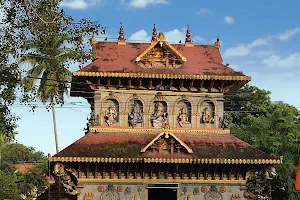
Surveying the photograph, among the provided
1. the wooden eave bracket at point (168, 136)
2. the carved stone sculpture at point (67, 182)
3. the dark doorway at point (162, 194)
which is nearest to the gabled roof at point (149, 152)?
the wooden eave bracket at point (168, 136)

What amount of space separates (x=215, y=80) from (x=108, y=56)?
5006 millimetres

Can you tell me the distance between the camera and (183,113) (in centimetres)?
2303

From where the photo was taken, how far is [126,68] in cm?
2280

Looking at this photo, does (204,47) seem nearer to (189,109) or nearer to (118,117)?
(189,109)

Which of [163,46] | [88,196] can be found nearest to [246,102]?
[163,46]

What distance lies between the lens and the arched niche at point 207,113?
905 inches

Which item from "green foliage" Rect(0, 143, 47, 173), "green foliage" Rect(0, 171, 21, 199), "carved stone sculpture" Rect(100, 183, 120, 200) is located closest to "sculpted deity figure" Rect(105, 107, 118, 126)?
"carved stone sculpture" Rect(100, 183, 120, 200)

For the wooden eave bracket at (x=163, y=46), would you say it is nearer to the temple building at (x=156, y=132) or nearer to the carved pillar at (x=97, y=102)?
the temple building at (x=156, y=132)

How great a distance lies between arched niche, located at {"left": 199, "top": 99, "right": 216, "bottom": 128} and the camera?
22984 mm

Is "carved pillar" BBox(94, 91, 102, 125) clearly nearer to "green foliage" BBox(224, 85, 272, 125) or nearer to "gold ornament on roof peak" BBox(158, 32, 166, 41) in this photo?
"gold ornament on roof peak" BBox(158, 32, 166, 41)

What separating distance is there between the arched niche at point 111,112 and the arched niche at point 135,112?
1.61ft

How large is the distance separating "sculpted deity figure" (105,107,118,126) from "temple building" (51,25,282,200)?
0.04 meters

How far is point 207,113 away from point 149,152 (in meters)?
3.57

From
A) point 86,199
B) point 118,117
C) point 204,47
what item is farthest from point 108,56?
→ point 86,199
